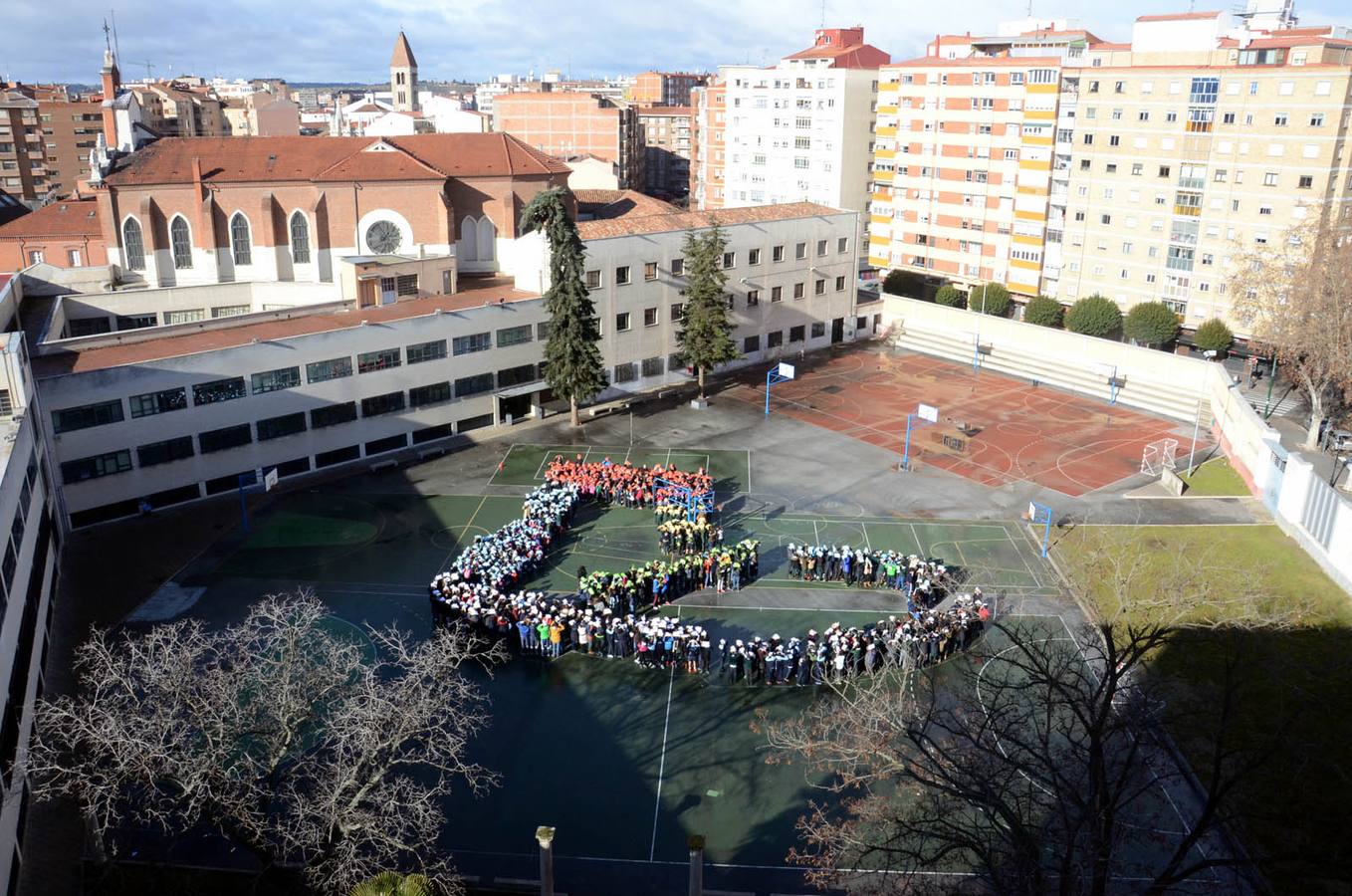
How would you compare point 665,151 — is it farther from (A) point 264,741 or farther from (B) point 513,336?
(A) point 264,741

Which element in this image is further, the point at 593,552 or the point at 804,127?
the point at 804,127

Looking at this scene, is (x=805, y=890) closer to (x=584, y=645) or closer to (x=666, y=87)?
(x=584, y=645)

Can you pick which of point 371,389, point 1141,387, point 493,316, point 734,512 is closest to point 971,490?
point 734,512

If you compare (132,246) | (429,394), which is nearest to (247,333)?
(429,394)

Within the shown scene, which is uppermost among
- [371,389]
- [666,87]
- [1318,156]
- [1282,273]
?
[666,87]

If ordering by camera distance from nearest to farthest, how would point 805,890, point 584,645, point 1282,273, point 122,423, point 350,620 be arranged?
point 805,890 → point 584,645 → point 350,620 → point 122,423 → point 1282,273

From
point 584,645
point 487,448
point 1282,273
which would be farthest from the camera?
point 1282,273
